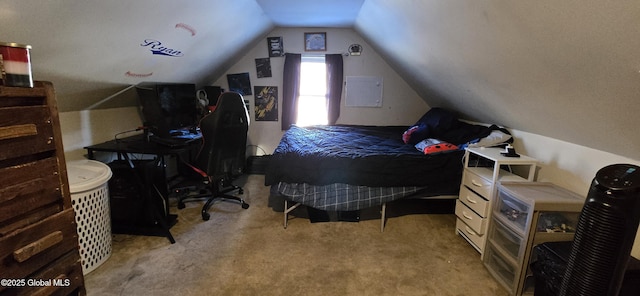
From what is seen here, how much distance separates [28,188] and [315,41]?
3641mm

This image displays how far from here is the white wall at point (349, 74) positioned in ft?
13.3

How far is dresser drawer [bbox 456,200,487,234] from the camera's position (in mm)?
2117

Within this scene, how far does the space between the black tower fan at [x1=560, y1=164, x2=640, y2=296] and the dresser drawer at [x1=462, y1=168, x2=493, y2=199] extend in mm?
950

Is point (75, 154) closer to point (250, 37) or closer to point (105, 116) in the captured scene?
point (105, 116)

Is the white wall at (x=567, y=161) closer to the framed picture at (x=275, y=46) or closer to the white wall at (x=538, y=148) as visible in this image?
the white wall at (x=538, y=148)

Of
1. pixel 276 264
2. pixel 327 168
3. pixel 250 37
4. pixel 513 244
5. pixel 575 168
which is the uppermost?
pixel 250 37

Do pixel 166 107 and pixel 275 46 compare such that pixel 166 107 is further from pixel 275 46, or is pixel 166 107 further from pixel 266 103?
pixel 275 46

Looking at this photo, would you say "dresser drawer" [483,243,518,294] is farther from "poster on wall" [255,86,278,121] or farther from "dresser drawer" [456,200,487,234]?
"poster on wall" [255,86,278,121]

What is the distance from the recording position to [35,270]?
95cm

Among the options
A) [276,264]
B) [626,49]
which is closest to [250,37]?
[276,264]

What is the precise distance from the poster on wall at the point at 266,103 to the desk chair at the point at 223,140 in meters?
1.59

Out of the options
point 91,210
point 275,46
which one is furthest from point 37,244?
point 275,46

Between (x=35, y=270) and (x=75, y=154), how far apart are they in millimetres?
1824

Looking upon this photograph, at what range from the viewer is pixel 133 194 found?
2371mm
